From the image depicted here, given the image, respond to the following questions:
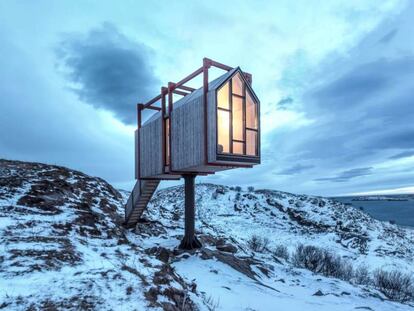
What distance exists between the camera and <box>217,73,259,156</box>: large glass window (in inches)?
432

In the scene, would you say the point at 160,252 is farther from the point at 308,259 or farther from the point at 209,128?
the point at 308,259

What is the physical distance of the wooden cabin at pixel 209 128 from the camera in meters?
10.8

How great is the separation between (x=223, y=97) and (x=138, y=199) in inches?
326

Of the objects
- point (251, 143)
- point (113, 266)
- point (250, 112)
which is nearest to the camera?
point (113, 266)

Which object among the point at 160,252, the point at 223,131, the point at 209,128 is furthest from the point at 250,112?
the point at 160,252

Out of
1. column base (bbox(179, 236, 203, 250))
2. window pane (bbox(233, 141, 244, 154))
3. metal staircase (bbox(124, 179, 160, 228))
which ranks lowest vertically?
column base (bbox(179, 236, 203, 250))

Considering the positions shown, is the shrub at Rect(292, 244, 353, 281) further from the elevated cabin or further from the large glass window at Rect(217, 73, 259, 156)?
the elevated cabin

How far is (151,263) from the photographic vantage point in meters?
8.40

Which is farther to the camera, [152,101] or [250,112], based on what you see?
[152,101]

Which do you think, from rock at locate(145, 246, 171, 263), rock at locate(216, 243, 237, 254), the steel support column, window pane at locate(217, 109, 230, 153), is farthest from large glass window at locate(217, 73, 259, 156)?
rock at locate(216, 243, 237, 254)

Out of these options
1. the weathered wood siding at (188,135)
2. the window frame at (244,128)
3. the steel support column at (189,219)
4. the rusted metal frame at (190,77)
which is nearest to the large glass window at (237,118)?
the window frame at (244,128)

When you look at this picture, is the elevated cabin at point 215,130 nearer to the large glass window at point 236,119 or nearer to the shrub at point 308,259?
the large glass window at point 236,119

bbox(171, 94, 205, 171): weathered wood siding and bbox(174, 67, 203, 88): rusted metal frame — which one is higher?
bbox(174, 67, 203, 88): rusted metal frame

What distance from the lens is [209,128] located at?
1078 centimetres
